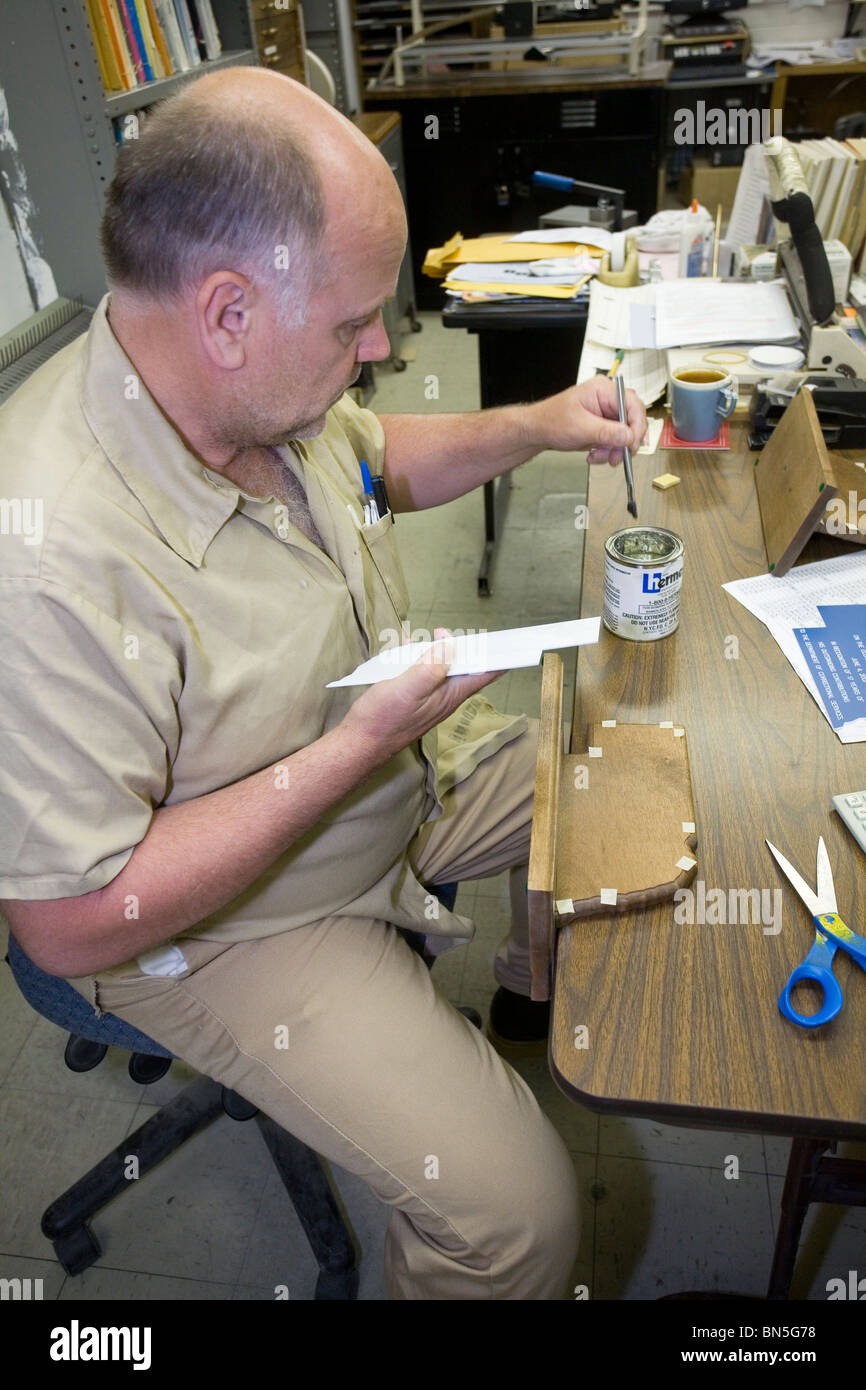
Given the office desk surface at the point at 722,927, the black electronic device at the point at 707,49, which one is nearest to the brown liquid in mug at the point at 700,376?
the office desk surface at the point at 722,927

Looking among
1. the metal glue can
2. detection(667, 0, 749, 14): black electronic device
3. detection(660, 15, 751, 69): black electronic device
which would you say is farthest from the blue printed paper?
detection(667, 0, 749, 14): black electronic device

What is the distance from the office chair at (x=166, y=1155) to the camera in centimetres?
110

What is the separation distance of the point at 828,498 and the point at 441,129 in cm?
360

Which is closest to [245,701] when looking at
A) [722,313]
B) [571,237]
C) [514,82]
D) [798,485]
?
[798,485]

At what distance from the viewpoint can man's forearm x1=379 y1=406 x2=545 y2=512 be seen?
4.49ft

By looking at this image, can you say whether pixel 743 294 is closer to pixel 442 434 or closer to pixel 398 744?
pixel 442 434

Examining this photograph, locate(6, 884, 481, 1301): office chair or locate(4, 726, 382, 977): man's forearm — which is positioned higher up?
locate(4, 726, 382, 977): man's forearm

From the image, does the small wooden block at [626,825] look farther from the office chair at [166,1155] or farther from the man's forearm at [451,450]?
the man's forearm at [451,450]

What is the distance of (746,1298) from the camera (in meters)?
1.24

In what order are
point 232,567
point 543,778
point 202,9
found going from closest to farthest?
point 543,778
point 232,567
point 202,9

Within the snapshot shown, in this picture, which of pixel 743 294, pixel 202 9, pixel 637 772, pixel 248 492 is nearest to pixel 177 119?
pixel 248 492

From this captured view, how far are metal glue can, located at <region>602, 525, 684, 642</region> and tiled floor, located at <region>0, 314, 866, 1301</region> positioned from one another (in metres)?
0.81

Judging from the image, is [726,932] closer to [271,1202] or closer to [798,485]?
[798,485]

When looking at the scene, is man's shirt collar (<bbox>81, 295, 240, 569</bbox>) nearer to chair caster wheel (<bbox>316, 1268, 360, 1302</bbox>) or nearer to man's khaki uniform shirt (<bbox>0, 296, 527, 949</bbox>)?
man's khaki uniform shirt (<bbox>0, 296, 527, 949</bbox>)
